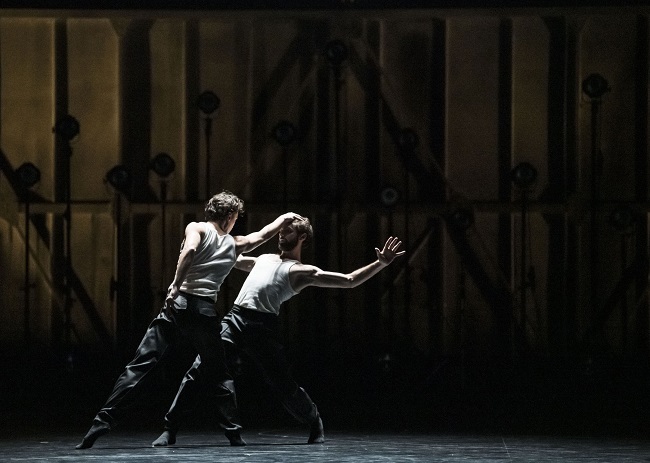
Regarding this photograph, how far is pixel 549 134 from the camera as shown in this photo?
12.1 metres

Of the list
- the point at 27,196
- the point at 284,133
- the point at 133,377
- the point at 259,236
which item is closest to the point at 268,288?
the point at 259,236

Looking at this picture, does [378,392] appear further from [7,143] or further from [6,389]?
[7,143]

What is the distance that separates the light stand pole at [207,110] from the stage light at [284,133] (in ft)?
2.00

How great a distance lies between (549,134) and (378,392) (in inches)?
113

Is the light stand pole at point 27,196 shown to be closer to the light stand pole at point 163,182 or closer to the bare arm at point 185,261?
the light stand pole at point 163,182

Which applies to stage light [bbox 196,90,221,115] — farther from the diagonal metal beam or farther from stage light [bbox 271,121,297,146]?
the diagonal metal beam

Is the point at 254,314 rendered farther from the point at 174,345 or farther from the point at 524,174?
the point at 524,174

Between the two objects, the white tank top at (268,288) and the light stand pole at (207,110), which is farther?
the light stand pole at (207,110)

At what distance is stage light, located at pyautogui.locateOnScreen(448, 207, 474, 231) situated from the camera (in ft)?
39.7

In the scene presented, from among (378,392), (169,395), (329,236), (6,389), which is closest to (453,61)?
(329,236)

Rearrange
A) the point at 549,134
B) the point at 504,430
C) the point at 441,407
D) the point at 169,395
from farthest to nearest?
the point at 549,134
the point at 169,395
the point at 441,407
the point at 504,430

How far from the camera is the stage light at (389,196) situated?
1188cm

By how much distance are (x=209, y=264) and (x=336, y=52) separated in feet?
16.2

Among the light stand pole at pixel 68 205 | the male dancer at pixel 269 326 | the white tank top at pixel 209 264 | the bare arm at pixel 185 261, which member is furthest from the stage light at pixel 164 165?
the bare arm at pixel 185 261
